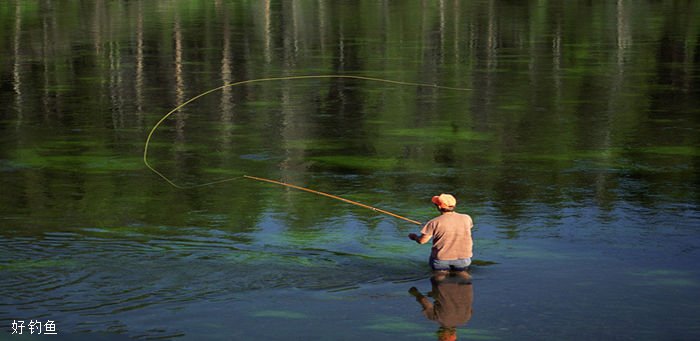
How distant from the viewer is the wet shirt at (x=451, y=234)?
1420cm

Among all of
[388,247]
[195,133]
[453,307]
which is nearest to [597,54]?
[195,133]

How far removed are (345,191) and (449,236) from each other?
20.1 feet

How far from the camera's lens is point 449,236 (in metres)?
14.2

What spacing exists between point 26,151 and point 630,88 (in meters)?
15.9

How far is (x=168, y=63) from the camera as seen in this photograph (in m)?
41.3

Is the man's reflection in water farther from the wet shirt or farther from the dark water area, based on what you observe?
the wet shirt

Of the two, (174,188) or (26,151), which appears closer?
(174,188)

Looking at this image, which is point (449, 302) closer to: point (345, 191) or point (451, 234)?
point (451, 234)

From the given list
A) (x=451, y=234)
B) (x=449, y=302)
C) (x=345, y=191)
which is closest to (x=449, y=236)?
(x=451, y=234)

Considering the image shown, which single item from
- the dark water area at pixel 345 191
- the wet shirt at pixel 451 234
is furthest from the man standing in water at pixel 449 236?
the dark water area at pixel 345 191

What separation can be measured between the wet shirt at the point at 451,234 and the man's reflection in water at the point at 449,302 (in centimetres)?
29

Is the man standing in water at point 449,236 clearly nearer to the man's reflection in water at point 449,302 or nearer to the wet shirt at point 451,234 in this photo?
the wet shirt at point 451,234

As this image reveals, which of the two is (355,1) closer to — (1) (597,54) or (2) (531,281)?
(1) (597,54)

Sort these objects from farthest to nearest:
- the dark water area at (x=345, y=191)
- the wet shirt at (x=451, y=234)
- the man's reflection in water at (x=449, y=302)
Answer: the wet shirt at (x=451, y=234) < the dark water area at (x=345, y=191) < the man's reflection in water at (x=449, y=302)
